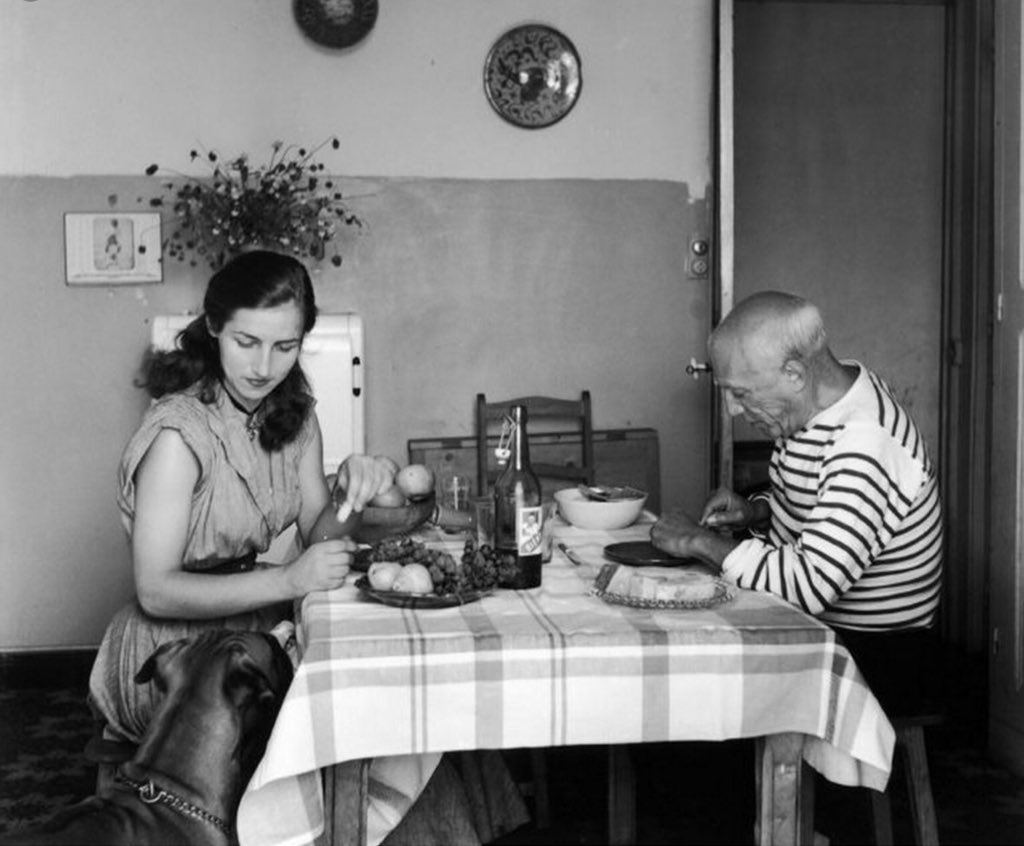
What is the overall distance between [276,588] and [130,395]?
2519mm

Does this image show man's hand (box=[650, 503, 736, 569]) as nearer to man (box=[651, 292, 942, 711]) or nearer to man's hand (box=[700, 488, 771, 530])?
man (box=[651, 292, 942, 711])

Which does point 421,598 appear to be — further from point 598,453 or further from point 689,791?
point 598,453

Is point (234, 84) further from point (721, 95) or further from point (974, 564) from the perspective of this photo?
point (974, 564)

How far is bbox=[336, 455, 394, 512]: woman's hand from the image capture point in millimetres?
2609

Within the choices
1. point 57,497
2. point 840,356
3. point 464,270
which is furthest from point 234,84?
point 840,356

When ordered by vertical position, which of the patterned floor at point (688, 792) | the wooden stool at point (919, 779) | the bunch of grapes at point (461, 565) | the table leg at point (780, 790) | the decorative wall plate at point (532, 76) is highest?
the decorative wall plate at point (532, 76)

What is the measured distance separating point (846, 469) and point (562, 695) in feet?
2.44

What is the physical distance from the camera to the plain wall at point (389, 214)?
176 inches

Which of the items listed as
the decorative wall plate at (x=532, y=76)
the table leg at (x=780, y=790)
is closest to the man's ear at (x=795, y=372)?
the table leg at (x=780, y=790)

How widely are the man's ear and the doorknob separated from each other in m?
1.51

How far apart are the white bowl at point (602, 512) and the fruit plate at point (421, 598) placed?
2.35 feet

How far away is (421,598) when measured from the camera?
2.07 meters

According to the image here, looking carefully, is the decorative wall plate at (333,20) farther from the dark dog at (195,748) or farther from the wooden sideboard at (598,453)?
the dark dog at (195,748)

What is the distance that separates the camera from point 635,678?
192cm
